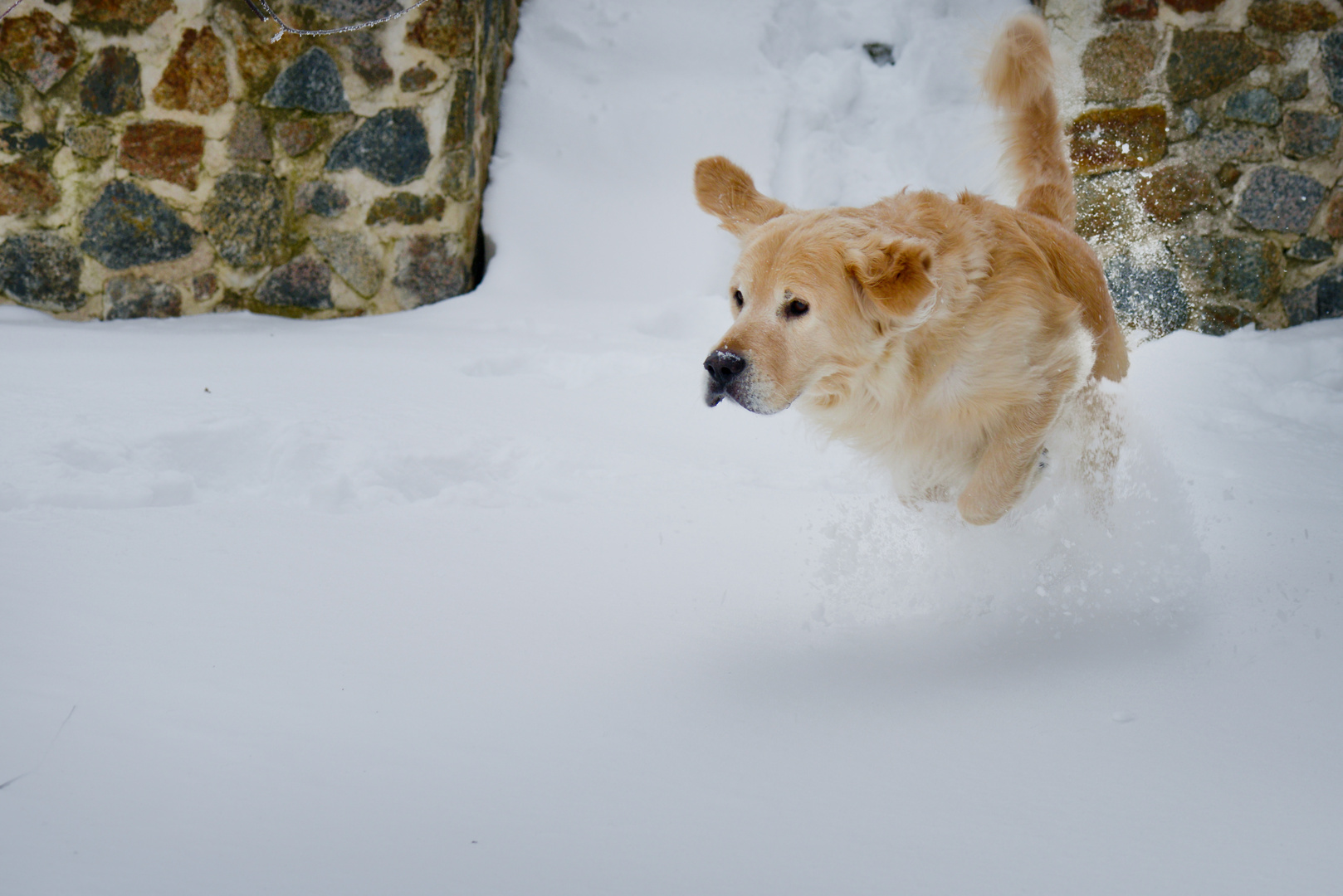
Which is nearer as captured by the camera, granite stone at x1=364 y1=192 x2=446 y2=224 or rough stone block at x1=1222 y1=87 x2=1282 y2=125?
rough stone block at x1=1222 y1=87 x2=1282 y2=125

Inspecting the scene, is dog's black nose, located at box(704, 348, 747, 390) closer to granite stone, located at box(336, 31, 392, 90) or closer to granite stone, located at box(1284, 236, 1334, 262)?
granite stone, located at box(336, 31, 392, 90)

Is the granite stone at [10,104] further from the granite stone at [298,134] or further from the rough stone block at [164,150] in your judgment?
the granite stone at [298,134]

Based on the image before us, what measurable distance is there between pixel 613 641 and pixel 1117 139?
12.1ft

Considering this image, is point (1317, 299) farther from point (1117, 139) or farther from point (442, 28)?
point (442, 28)

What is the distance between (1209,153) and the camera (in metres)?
3.97

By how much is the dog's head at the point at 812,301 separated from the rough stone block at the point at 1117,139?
8.89 feet

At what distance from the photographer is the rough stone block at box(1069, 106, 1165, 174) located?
4008 millimetres

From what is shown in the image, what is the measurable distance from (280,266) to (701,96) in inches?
93.8

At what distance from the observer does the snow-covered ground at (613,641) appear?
112cm

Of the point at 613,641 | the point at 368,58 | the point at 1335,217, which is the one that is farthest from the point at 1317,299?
the point at 368,58

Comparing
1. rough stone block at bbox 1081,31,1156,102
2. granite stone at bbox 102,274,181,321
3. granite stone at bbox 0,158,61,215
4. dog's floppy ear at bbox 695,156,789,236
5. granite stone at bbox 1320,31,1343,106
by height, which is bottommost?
granite stone at bbox 102,274,181,321

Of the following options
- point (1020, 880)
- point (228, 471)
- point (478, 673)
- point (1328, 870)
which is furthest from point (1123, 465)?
point (228, 471)

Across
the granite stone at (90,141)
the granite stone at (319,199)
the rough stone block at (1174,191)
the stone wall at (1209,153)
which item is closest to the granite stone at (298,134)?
the granite stone at (319,199)

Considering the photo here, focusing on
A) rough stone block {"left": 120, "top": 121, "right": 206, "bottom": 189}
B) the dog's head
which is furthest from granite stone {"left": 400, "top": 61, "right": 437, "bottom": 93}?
the dog's head
